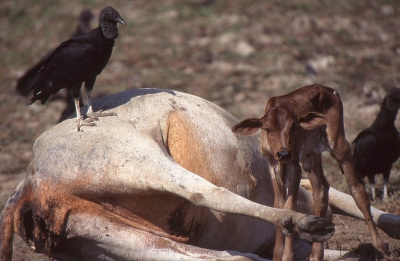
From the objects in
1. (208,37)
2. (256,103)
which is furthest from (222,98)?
(208,37)

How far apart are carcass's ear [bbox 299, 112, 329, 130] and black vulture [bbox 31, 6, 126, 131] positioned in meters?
1.69

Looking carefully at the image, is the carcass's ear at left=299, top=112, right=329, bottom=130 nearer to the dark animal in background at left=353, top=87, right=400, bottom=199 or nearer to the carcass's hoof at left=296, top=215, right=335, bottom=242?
the carcass's hoof at left=296, top=215, right=335, bottom=242

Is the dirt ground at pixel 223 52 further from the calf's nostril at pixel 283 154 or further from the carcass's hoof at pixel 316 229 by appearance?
the carcass's hoof at pixel 316 229

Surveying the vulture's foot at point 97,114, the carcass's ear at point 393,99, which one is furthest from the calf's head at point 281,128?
the carcass's ear at point 393,99

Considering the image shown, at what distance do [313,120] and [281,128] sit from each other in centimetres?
25

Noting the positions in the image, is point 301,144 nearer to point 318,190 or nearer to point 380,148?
point 318,190

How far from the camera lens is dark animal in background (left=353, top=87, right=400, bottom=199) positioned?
21.6ft

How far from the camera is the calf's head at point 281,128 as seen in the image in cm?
406

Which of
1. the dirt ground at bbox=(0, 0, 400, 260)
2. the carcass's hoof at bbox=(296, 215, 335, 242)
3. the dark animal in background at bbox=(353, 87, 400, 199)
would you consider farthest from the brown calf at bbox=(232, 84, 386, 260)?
the dirt ground at bbox=(0, 0, 400, 260)

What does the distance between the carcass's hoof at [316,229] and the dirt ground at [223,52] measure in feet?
12.7

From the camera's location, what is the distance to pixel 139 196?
4.27 meters

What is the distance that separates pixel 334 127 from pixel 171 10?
8130 millimetres

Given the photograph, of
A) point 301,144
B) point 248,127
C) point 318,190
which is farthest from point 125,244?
point 318,190

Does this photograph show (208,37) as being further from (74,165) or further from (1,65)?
(74,165)
